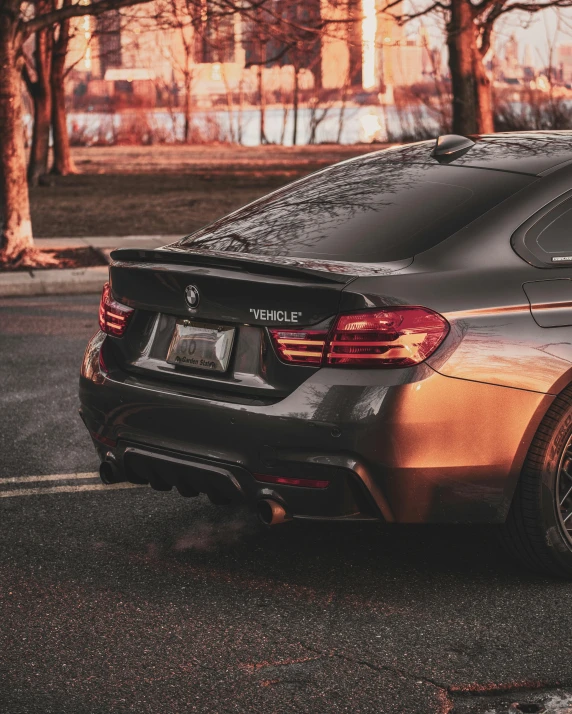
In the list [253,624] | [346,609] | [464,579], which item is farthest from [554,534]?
[253,624]

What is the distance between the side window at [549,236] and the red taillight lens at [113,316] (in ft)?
5.09

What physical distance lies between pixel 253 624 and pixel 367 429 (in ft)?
2.63

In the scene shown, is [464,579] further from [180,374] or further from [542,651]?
[180,374]

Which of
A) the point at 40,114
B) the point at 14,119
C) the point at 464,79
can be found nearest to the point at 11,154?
the point at 14,119

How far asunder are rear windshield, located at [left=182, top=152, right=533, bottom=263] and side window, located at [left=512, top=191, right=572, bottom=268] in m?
0.15

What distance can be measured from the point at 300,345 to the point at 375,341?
0.27 m

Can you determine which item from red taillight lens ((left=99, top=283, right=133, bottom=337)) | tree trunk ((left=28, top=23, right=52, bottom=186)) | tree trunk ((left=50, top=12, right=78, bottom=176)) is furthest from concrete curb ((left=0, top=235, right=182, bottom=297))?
tree trunk ((left=50, top=12, right=78, bottom=176))

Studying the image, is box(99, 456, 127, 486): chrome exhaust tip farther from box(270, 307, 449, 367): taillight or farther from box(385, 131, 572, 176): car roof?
box(385, 131, 572, 176): car roof

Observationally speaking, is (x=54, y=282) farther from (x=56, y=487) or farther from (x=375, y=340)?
(x=375, y=340)

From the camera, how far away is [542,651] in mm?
4043

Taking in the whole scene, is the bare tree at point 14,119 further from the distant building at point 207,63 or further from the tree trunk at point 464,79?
the distant building at point 207,63

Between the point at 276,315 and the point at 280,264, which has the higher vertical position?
the point at 280,264

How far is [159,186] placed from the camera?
25.6 metres

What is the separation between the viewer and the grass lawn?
19.3m
